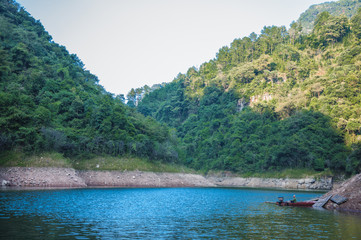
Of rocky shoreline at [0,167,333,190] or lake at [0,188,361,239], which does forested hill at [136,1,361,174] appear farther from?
lake at [0,188,361,239]

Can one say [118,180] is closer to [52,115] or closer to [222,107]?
[52,115]

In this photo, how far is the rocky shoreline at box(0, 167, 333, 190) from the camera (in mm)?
38938

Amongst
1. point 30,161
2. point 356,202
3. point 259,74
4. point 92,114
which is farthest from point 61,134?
point 259,74

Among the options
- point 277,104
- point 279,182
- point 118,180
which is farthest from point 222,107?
point 118,180

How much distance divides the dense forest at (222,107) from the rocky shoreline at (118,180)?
4.44m

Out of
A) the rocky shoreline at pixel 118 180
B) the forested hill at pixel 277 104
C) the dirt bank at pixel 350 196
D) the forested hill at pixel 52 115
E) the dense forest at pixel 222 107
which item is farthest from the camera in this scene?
the forested hill at pixel 277 104

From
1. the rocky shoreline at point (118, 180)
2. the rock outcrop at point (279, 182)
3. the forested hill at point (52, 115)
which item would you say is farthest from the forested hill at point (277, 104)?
the forested hill at point (52, 115)

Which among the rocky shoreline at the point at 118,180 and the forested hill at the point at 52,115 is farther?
the forested hill at the point at 52,115

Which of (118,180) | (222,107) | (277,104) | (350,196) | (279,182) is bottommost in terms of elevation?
(279,182)

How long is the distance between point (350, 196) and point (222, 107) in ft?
307

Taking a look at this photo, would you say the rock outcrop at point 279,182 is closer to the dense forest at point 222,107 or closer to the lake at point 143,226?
the dense forest at point 222,107

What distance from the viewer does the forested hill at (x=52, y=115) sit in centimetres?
4475

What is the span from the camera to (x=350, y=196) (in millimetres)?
25062

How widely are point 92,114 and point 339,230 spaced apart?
56819 millimetres
